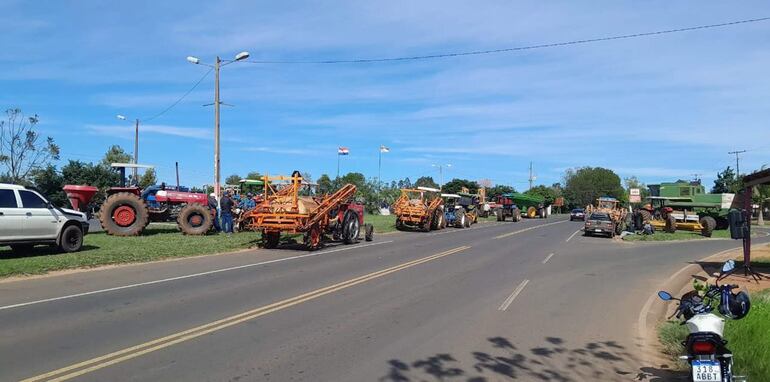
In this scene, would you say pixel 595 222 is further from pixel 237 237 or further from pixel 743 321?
pixel 743 321

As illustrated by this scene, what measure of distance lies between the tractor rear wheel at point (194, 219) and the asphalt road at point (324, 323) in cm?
751

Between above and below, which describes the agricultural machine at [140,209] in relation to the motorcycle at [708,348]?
above

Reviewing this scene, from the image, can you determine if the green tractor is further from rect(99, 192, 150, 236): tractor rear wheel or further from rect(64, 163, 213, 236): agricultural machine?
rect(99, 192, 150, 236): tractor rear wheel

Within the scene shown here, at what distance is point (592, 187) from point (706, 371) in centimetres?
12788

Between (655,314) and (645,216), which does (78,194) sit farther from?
(645,216)

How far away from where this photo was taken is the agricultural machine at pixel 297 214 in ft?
Answer: 65.4

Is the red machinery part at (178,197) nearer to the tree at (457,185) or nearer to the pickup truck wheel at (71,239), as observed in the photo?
the pickup truck wheel at (71,239)

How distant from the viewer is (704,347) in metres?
5.16

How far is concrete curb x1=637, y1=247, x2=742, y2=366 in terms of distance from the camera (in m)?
7.41

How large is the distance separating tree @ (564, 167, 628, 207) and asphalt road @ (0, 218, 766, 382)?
115 m

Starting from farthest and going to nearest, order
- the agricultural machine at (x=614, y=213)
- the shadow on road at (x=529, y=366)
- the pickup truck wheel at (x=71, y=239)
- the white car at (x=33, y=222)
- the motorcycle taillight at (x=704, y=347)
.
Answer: the agricultural machine at (x=614, y=213) < the pickup truck wheel at (x=71, y=239) < the white car at (x=33, y=222) < the shadow on road at (x=529, y=366) < the motorcycle taillight at (x=704, y=347)

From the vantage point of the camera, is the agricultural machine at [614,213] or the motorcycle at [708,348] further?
the agricultural machine at [614,213]

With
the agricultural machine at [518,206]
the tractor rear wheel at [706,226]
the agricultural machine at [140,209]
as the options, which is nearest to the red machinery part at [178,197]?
the agricultural machine at [140,209]

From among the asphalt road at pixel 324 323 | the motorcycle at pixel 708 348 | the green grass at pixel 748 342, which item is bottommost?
the asphalt road at pixel 324 323
